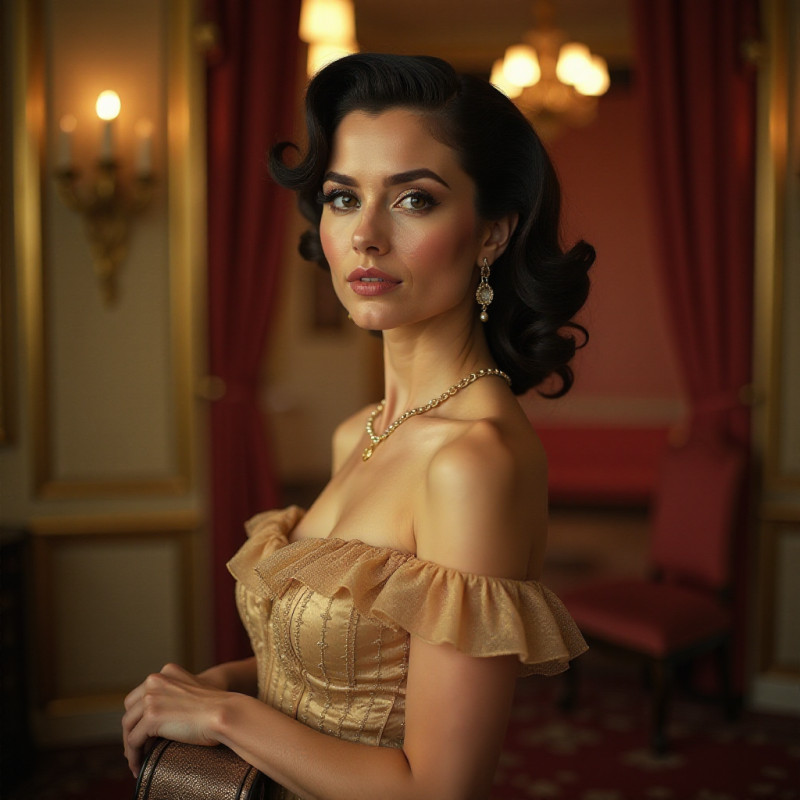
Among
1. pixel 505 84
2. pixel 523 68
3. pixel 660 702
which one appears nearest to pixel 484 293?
pixel 660 702

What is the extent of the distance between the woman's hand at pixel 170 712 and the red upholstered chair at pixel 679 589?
2508 millimetres

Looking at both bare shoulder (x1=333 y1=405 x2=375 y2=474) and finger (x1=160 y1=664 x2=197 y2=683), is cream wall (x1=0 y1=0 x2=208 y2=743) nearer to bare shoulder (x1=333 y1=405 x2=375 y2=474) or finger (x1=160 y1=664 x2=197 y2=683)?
bare shoulder (x1=333 y1=405 x2=375 y2=474)

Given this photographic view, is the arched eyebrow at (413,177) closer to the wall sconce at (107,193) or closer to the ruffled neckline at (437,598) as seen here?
the ruffled neckline at (437,598)

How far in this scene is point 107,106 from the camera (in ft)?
10.9

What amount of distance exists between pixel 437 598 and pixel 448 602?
0.02 m

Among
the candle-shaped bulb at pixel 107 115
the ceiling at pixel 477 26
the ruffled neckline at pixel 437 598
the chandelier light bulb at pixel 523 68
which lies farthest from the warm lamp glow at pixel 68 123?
the ceiling at pixel 477 26

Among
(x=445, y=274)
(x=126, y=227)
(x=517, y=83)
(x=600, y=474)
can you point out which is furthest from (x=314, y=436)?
(x=445, y=274)

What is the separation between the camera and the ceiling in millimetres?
6652

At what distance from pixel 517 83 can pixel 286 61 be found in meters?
1.55

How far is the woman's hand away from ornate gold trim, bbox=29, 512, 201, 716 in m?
2.24

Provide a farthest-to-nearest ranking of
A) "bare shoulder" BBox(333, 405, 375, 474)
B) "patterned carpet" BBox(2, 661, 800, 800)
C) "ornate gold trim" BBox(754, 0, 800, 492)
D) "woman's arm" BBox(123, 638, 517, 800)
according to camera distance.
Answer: "ornate gold trim" BBox(754, 0, 800, 492) < "patterned carpet" BBox(2, 661, 800, 800) < "bare shoulder" BBox(333, 405, 375, 474) < "woman's arm" BBox(123, 638, 517, 800)

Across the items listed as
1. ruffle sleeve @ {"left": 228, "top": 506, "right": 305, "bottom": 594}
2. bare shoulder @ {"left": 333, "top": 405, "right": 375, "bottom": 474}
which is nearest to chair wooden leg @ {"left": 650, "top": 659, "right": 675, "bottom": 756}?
bare shoulder @ {"left": 333, "top": 405, "right": 375, "bottom": 474}

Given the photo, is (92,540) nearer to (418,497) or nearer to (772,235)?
(418,497)

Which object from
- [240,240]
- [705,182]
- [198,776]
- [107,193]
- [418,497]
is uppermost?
[705,182]
